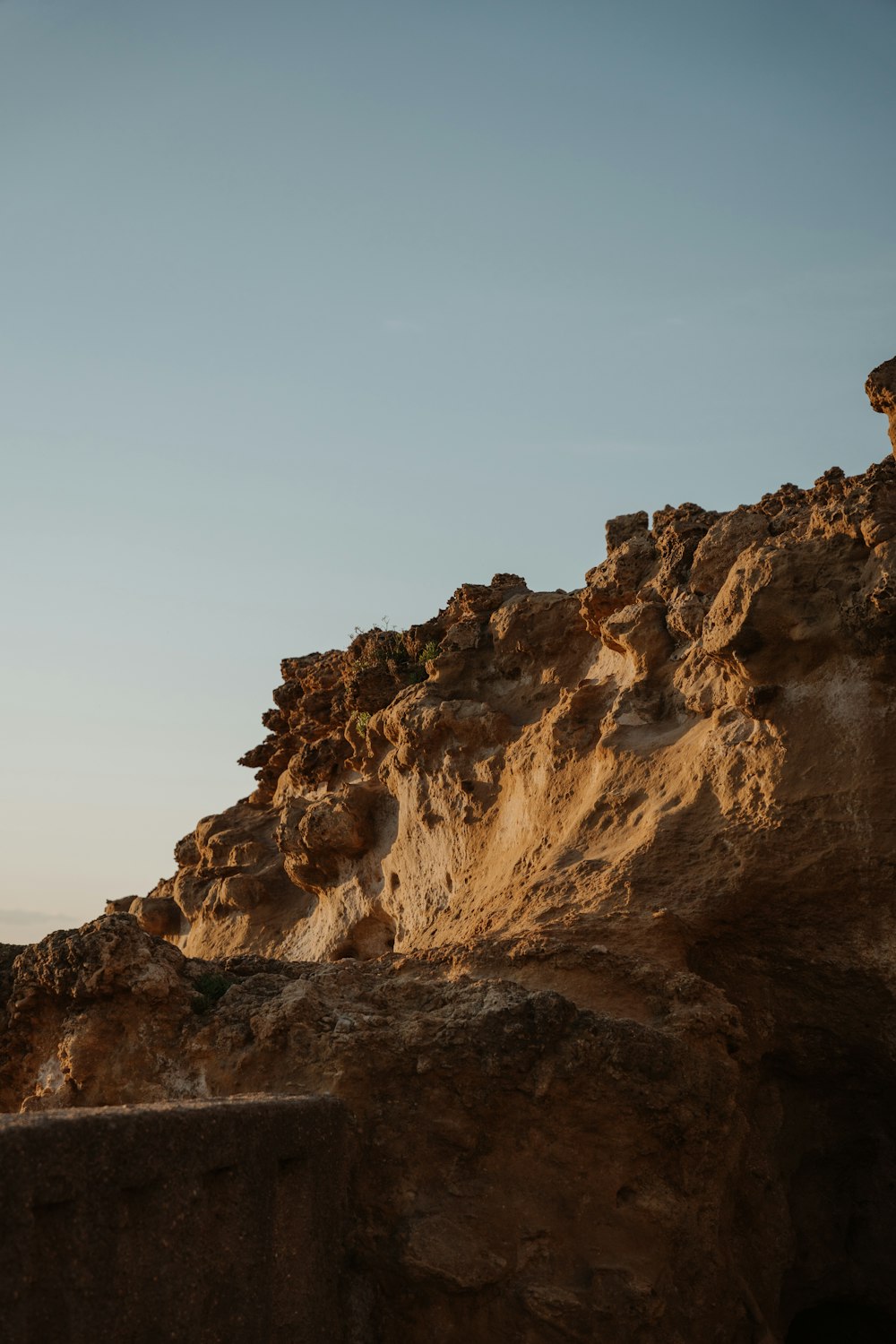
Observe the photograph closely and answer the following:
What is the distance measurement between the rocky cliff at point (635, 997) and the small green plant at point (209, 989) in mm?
31

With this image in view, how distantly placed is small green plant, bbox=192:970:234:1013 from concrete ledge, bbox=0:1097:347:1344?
1.51 m

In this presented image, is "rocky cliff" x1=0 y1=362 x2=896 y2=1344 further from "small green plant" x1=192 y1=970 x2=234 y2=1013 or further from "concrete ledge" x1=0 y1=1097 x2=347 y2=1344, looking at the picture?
"concrete ledge" x1=0 y1=1097 x2=347 y2=1344

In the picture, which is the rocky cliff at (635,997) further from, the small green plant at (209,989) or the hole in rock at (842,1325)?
the hole in rock at (842,1325)

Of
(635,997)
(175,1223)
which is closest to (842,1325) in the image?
(635,997)

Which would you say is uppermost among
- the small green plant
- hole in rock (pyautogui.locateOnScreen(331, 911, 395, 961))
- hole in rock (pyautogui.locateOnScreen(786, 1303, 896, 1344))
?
hole in rock (pyautogui.locateOnScreen(331, 911, 395, 961))

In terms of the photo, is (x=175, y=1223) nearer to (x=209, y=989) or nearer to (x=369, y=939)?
(x=209, y=989)

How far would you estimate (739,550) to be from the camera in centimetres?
954

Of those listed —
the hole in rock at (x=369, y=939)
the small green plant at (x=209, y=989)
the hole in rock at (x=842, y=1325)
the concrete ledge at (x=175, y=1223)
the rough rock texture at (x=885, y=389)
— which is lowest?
the hole in rock at (x=842, y=1325)

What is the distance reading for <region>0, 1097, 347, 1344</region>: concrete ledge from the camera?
15.1ft

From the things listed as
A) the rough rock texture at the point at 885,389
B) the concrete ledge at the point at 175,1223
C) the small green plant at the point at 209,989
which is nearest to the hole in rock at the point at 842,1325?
the concrete ledge at the point at 175,1223

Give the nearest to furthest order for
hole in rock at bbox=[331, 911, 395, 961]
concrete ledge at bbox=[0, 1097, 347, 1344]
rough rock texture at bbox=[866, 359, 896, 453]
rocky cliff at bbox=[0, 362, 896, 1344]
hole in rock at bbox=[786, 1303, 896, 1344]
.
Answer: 1. concrete ledge at bbox=[0, 1097, 347, 1344]
2. rocky cliff at bbox=[0, 362, 896, 1344]
3. hole in rock at bbox=[786, 1303, 896, 1344]
4. rough rock texture at bbox=[866, 359, 896, 453]
5. hole in rock at bbox=[331, 911, 395, 961]

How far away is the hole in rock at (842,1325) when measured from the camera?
823 cm

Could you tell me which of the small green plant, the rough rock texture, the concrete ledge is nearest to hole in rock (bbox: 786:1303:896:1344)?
the concrete ledge

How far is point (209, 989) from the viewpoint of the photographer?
7.71 meters
